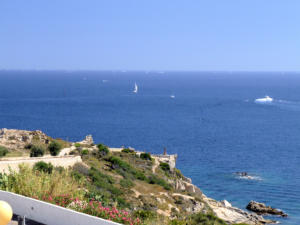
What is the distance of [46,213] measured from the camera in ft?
37.9

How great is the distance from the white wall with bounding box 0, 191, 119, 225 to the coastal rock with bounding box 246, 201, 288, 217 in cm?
3270

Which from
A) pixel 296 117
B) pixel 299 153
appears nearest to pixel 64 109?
pixel 296 117

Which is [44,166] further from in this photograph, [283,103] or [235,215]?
[283,103]

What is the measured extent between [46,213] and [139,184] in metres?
22.1

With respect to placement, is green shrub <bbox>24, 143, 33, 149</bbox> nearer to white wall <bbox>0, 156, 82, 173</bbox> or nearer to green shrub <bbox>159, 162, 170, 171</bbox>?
white wall <bbox>0, 156, 82, 173</bbox>

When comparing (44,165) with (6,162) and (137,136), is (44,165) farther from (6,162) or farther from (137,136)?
(137,136)

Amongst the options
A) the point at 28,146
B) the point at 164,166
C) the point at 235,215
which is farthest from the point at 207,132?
the point at 28,146

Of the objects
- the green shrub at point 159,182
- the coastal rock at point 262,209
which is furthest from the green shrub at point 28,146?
the coastal rock at point 262,209

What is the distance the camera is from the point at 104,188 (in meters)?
27.6

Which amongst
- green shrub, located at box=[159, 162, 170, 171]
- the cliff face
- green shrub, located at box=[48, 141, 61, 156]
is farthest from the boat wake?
green shrub, located at box=[48, 141, 61, 156]

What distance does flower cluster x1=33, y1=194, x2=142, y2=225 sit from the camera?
11.8 m

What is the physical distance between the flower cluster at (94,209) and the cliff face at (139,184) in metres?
9.69

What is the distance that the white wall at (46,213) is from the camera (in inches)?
420

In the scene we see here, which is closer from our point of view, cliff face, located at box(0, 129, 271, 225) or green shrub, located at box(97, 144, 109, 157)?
cliff face, located at box(0, 129, 271, 225)
